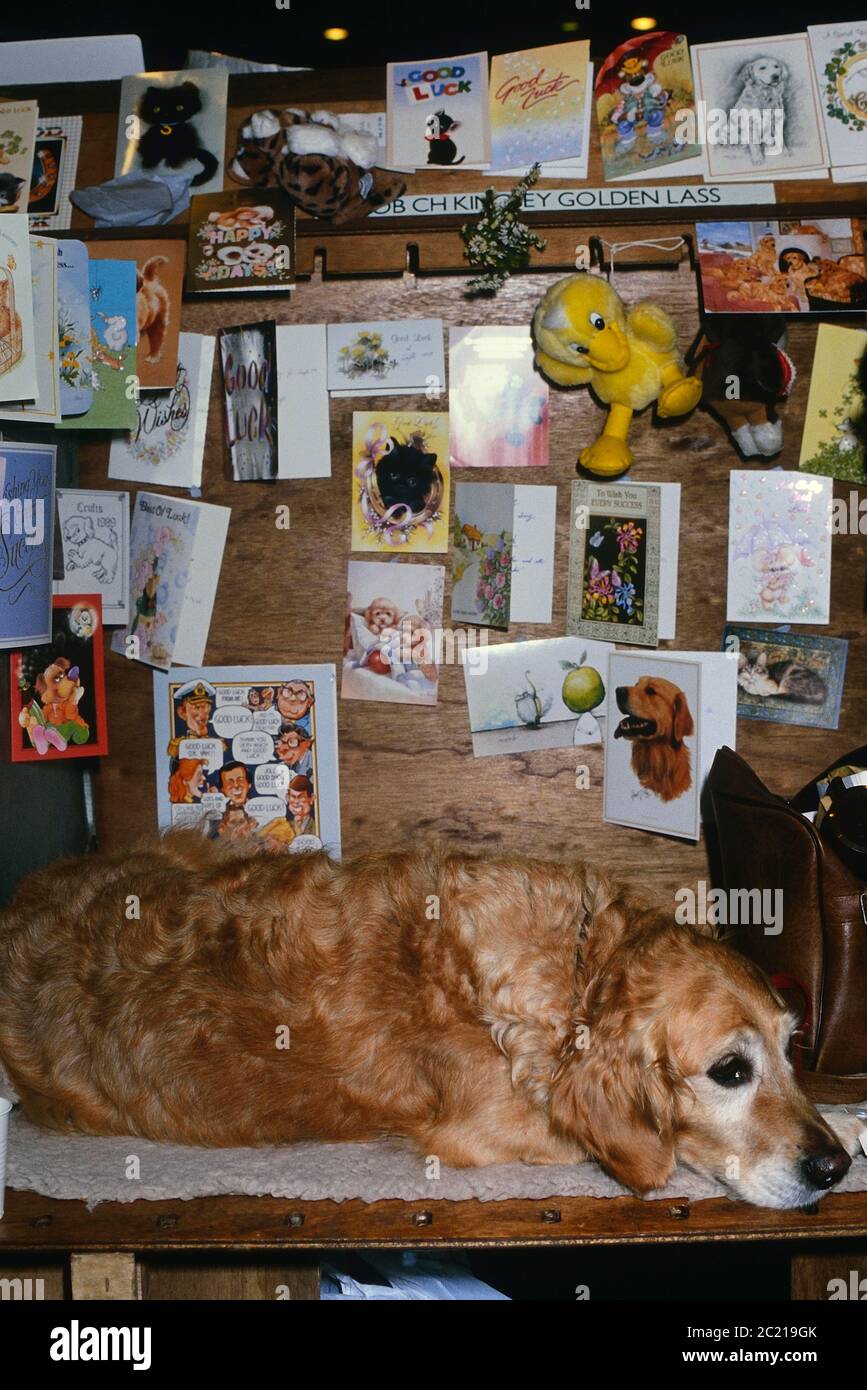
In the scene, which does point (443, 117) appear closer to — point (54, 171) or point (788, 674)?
point (54, 171)

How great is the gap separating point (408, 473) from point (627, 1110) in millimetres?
1313

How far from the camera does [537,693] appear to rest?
228cm

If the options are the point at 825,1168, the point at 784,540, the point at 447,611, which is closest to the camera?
the point at 825,1168

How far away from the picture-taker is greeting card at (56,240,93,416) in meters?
2.22

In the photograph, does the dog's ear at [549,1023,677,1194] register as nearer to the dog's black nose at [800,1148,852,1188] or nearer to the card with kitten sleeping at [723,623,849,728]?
the dog's black nose at [800,1148,852,1188]

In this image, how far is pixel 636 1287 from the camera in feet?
8.37

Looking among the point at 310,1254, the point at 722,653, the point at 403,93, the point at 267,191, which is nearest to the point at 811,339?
the point at 722,653

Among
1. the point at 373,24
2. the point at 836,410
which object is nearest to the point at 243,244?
the point at 373,24

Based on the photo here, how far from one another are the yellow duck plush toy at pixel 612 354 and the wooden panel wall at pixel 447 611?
89 millimetres

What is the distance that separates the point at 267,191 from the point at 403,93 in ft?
1.19

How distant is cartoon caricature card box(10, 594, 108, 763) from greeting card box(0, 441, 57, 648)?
7 cm

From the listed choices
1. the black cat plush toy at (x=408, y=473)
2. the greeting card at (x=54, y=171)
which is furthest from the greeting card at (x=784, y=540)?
the greeting card at (x=54, y=171)

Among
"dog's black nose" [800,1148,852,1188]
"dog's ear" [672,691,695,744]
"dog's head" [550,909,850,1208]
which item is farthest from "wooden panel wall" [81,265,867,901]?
"dog's black nose" [800,1148,852,1188]

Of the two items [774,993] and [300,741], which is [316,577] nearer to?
[300,741]
